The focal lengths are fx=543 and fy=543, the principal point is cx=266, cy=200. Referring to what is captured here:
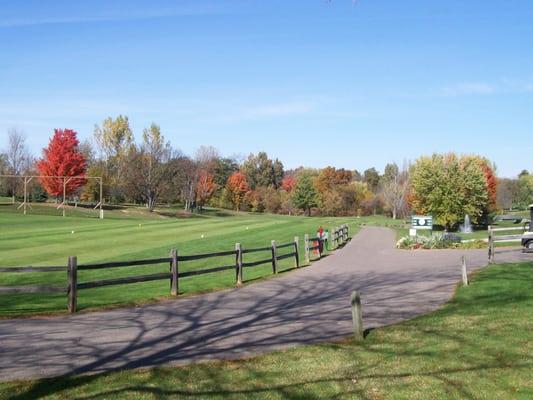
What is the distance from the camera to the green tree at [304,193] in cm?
11400

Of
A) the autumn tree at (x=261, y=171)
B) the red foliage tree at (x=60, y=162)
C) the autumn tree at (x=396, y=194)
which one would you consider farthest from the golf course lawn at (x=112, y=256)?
the autumn tree at (x=261, y=171)

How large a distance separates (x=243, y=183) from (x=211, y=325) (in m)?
107

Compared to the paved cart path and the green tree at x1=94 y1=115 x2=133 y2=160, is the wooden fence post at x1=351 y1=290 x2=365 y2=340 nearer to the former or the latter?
the paved cart path

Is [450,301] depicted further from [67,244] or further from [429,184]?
[429,184]

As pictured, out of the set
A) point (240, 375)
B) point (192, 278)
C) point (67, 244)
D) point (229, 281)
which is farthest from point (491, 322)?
point (67, 244)

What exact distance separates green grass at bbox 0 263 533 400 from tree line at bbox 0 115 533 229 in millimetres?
55018

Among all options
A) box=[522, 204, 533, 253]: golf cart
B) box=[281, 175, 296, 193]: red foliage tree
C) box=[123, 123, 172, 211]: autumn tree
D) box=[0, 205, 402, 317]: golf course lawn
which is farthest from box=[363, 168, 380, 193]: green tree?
box=[522, 204, 533, 253]: golf cart

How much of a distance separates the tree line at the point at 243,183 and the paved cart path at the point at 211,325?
155ft

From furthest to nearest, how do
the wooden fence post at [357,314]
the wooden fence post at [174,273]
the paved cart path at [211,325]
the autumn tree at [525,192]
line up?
the autumn tree at [525,192], the wooden fence post at [174,273], the wooden fence post at [357,314], the paved cart path at [211,325]

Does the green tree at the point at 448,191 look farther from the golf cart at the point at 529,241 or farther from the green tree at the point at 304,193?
the green tree at the point at 304,193

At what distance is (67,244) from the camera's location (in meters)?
31.9

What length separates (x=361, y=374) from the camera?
7086 millimetres

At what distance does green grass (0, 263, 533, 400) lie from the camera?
20.9ft

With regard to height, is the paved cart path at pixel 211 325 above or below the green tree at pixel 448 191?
below
